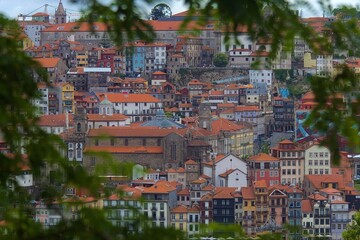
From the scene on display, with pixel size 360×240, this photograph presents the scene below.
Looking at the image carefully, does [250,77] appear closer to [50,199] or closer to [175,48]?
[175,48]

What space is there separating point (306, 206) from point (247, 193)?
1.44m

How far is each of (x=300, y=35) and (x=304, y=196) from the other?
28.1 metres

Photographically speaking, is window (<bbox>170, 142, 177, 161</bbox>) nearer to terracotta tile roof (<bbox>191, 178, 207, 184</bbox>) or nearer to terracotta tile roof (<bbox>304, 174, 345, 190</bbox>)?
terracotta tile roof (<bbox>191, 178, 207, 184</bbox>)

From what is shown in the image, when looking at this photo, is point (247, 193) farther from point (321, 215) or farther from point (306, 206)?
point (321, 215)

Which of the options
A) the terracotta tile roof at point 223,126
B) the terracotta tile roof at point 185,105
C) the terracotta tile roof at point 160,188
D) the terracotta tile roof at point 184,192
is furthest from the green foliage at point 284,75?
the terracotta tile roof at point 160,188

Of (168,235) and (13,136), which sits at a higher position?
(13,136)

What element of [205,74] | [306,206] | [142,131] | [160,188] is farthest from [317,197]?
[205,74]

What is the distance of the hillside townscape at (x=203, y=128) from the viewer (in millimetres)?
28531

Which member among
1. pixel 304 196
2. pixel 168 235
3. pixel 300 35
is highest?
pixel 300 35

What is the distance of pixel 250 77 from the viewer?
48.6 metres

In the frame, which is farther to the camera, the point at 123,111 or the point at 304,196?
the point at 123,111

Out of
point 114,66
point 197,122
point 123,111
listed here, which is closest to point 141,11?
point 197,122

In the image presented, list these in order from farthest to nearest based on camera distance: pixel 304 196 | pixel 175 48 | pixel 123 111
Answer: pixel 175 48, pixel 123 111, pixel 304 196

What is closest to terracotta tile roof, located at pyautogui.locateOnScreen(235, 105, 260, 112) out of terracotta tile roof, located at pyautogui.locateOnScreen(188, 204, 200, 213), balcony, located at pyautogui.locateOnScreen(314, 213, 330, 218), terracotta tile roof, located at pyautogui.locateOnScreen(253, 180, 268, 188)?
terracotta tile roof, located at pyautogui.locateOnScreen(253, 180, 268, 188)
